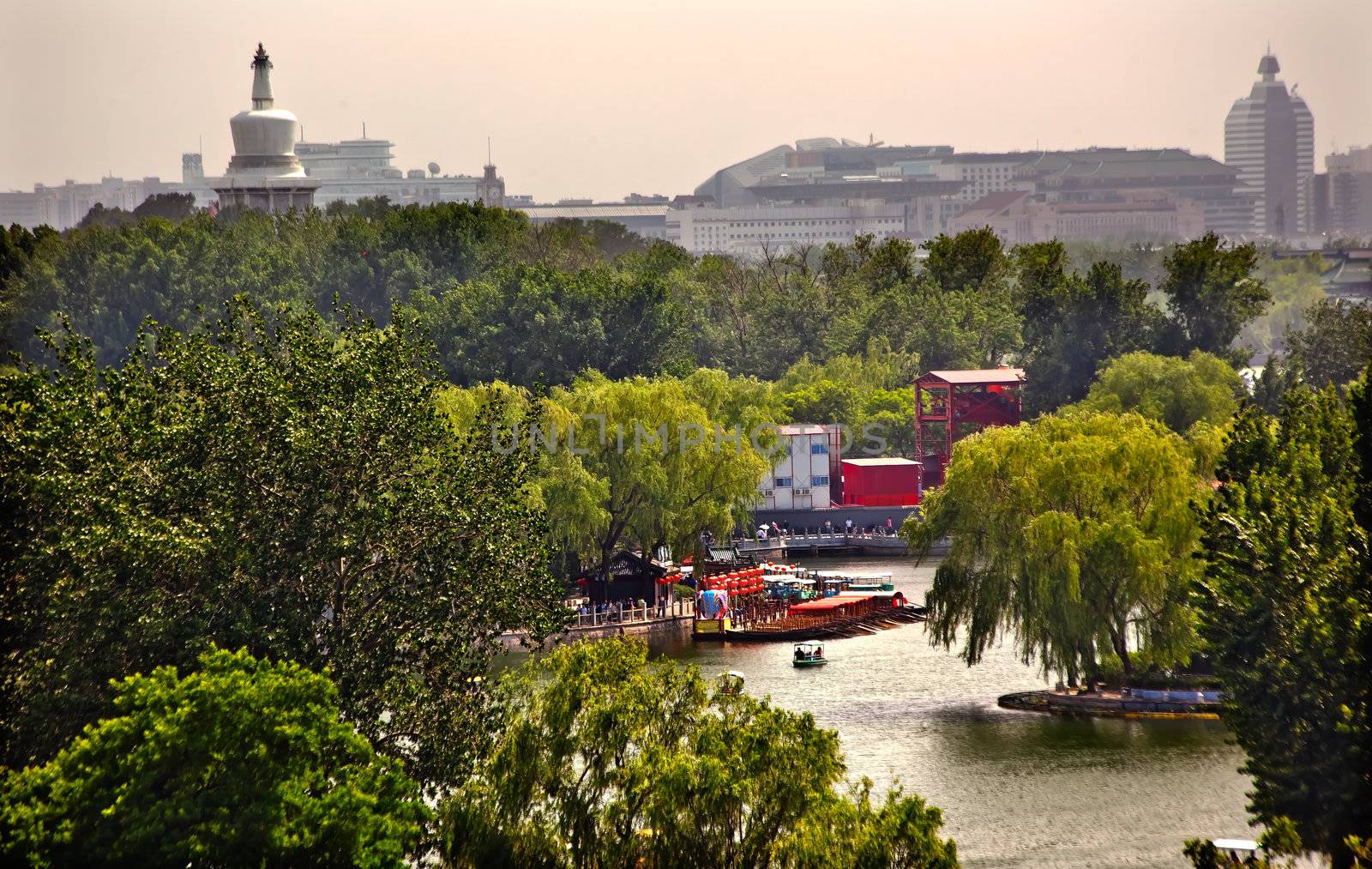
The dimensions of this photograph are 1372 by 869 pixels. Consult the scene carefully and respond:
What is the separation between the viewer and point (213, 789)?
58.0ft

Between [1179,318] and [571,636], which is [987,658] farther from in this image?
[1179,318]

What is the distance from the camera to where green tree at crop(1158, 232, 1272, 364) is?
72.5 metres

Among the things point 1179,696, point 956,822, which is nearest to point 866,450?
point 1179,696

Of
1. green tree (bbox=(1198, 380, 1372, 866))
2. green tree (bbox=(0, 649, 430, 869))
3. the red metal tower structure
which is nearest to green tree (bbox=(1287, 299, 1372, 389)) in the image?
the red metal tower structure

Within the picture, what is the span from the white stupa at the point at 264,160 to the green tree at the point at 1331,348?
168ft

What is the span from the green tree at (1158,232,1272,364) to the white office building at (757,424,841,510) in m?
19.2

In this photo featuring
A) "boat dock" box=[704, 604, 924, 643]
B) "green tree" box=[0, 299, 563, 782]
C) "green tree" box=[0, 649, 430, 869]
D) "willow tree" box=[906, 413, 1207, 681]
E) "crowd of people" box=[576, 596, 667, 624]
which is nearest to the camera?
"green tree" box=[0, 649, 430, 869]

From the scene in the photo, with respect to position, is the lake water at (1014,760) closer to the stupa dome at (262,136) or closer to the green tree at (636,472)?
the green tree at (636,472)

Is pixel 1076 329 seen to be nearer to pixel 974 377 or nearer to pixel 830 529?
pixel 974 377

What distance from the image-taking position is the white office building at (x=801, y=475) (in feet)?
193

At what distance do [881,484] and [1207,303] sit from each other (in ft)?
65.4

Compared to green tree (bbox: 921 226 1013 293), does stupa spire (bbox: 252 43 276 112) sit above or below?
above

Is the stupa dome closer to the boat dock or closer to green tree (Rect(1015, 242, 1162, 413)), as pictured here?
green tree (Rect(1015, 242, 1162, 413))

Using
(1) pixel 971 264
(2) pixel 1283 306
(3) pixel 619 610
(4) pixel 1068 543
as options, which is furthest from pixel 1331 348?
(2) pixel 1283 306
